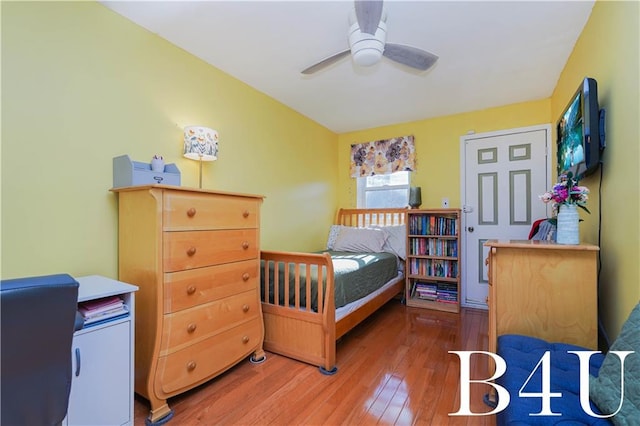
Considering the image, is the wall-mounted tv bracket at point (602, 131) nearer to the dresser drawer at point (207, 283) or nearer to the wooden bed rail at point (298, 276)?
the wooden bed rail at point (298, 276)

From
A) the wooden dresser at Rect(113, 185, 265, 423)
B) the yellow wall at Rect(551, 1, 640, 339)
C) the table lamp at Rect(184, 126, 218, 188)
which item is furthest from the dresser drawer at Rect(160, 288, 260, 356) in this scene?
the yellow wall at Rect(551, 1, 640, 339)

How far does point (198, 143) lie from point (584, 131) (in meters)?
2.43

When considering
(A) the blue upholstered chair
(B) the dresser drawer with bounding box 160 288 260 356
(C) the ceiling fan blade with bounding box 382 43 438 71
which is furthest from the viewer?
(C) the ceiling fan blade with bounding box 382 43 438 71

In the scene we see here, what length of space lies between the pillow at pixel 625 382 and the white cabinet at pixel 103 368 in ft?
6.23

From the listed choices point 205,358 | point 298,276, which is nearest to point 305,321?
point 298,276

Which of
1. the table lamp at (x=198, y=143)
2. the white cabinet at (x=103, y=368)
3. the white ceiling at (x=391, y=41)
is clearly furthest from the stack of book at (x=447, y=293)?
the white cabinet at (x=103, y=368)

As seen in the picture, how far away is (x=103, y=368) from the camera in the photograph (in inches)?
51.8

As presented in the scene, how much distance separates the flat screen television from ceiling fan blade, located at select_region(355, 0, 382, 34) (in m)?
1.19

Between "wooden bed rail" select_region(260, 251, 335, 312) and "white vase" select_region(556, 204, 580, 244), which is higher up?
"white vase" select_region(556, 204, 580, 244)

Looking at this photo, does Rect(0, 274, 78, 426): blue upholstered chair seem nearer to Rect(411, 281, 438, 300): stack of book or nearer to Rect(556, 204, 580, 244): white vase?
Rect(556, 204, 580, 244): white vase

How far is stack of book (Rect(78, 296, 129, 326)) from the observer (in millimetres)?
1274

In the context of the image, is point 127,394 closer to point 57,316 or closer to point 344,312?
point 57,316

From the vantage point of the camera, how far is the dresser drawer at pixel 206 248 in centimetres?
153

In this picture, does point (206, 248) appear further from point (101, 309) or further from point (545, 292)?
point (545, 292)
